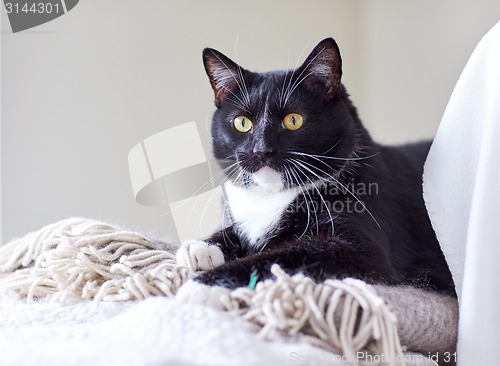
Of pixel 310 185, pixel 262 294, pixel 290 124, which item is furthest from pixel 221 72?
pixel 262 294

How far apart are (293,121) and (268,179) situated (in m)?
0.14

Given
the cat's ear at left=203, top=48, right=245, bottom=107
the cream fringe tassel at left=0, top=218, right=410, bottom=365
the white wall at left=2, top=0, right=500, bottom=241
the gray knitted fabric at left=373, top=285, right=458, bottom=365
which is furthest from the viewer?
the white wall at left=2, top=0, right=500, bottom=241

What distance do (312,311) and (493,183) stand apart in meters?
0.43

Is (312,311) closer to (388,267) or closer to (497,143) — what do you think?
(388,267)

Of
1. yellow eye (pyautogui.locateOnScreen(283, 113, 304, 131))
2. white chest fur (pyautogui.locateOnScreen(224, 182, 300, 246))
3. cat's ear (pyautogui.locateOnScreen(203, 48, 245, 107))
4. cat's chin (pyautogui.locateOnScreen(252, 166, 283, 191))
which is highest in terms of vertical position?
cat's ear (pyautogui.locateOnScreen(203, 48, 245, 107))

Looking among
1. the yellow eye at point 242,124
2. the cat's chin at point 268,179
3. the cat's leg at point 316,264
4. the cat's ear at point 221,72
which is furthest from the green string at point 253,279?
the cat's ear at point 221,72

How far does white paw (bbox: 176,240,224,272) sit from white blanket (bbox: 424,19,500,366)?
47cm

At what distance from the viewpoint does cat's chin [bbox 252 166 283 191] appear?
1.01 m

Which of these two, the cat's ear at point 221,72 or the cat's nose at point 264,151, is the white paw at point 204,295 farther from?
the cat's ear at point 221,72

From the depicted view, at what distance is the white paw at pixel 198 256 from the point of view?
94 centimetres

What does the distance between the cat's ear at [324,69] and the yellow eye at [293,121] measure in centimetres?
10

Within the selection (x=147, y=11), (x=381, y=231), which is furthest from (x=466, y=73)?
(x=147, y=11)

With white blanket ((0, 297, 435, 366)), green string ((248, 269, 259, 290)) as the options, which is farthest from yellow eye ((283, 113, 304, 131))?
white blanket ((0, 297, 435, 366))

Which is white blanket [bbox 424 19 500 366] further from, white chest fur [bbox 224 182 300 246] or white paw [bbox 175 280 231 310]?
white paw [bbox 175 280 231 310]
